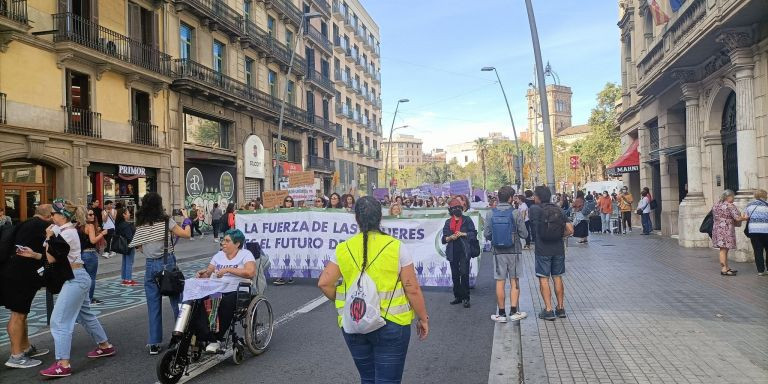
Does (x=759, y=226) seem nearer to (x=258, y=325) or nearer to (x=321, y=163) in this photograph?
(x=258, y=325)

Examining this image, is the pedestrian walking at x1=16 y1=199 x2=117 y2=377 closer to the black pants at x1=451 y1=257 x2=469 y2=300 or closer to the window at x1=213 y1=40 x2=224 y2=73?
the black pants at x1=451 y1=257 x2=469 y2=300

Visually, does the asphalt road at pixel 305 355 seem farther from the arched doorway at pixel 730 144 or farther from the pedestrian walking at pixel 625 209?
the pedestrian walking at pixel 625 209

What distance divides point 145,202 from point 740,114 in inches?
492

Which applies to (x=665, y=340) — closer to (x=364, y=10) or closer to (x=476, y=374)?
(x=476, y=374)

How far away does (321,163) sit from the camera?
43938mm

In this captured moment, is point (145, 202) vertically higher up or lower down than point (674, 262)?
higher up

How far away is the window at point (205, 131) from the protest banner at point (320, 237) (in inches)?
650

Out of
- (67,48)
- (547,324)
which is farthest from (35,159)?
(547,324)

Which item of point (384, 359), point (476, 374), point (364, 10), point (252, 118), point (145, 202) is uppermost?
point (364, 10)

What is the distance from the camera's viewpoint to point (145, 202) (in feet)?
19.8

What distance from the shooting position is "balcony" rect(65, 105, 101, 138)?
62.5 feet

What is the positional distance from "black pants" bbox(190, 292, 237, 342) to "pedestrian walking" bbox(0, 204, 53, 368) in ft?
6.20

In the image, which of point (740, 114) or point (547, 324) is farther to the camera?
point (740, 114)

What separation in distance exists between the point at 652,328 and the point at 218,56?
27099 millimetres
